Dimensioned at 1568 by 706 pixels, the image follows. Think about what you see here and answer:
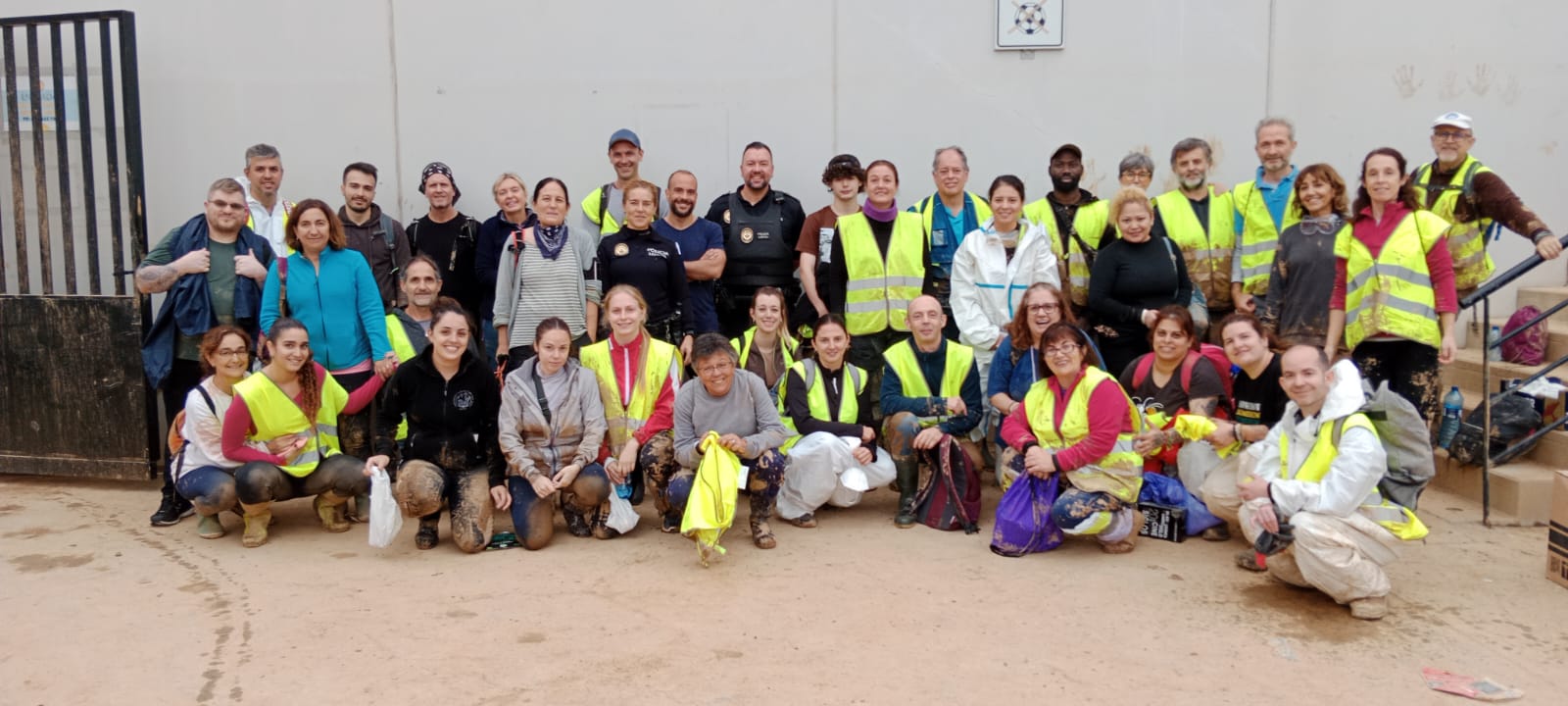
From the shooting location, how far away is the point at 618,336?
197 inches

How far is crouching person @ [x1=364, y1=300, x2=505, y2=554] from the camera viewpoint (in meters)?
4.68

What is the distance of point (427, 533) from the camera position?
4762 mm

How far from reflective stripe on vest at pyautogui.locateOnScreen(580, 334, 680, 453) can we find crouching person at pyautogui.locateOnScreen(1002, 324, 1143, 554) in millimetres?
1685

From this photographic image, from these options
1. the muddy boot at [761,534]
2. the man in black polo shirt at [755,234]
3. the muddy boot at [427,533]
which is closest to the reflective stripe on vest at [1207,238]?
the man in black polo shirt at [755,234]

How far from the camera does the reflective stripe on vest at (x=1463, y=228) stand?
522 centimetres

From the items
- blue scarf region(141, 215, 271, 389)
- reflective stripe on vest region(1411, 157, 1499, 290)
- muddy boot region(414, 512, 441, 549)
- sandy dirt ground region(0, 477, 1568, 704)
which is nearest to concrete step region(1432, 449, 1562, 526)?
sandy dirt ground region(0, 477, 1568, 704)

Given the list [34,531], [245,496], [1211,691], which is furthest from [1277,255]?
[34,531]

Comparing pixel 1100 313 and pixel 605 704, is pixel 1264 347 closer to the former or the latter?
pixel 1100 313

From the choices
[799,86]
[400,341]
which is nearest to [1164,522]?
[799,86]

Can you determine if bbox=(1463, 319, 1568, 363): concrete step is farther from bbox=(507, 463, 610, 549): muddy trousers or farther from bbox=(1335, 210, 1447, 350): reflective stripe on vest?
bbox=(507, 463, 610, 549): muddy trousers

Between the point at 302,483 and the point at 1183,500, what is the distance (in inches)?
154

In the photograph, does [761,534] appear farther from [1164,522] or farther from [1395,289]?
[1395,289]

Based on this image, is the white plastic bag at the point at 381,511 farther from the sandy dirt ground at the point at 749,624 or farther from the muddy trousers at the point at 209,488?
the muddy trousers at the point at 209,488

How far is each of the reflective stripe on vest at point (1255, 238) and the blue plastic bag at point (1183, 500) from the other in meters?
1.28
